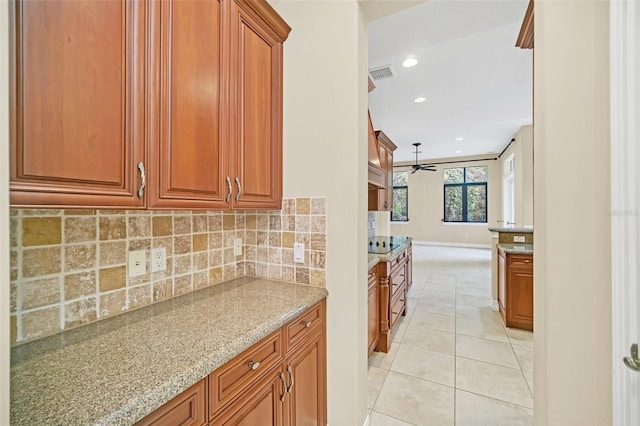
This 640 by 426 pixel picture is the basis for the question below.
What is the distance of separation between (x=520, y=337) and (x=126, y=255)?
3736mm

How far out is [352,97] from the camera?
5.04ft

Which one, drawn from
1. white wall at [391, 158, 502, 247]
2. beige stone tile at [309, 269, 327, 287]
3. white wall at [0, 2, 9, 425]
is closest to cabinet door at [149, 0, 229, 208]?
white wall at [0, 2, 9, 425]

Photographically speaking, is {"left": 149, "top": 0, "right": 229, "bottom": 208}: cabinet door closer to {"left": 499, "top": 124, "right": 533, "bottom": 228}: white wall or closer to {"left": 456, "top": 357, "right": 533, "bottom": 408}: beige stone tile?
{"left": 456, "top": 357, "right": 533, "bottom": 408}: beige stone tile

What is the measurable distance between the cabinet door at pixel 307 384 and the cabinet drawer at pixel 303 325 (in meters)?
0.05

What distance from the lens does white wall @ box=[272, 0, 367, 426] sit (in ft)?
5.05

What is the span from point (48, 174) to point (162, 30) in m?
0.67

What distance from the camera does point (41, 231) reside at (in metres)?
0.96

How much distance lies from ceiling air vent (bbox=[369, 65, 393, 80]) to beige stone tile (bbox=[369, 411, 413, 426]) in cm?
336

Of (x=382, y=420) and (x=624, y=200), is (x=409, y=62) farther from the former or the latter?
(x=382, y=420)

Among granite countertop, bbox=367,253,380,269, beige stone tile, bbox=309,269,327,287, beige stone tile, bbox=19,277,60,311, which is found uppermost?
beige stone tile, bbox=19,277,60,311

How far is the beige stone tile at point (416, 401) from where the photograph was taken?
183 cm

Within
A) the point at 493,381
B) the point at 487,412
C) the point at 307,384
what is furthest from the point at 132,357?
the point at 493,381

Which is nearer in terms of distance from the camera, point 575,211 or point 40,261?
point 40,261

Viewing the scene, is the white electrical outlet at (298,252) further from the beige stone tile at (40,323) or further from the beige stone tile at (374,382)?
the beige stone tile at (374,382)
